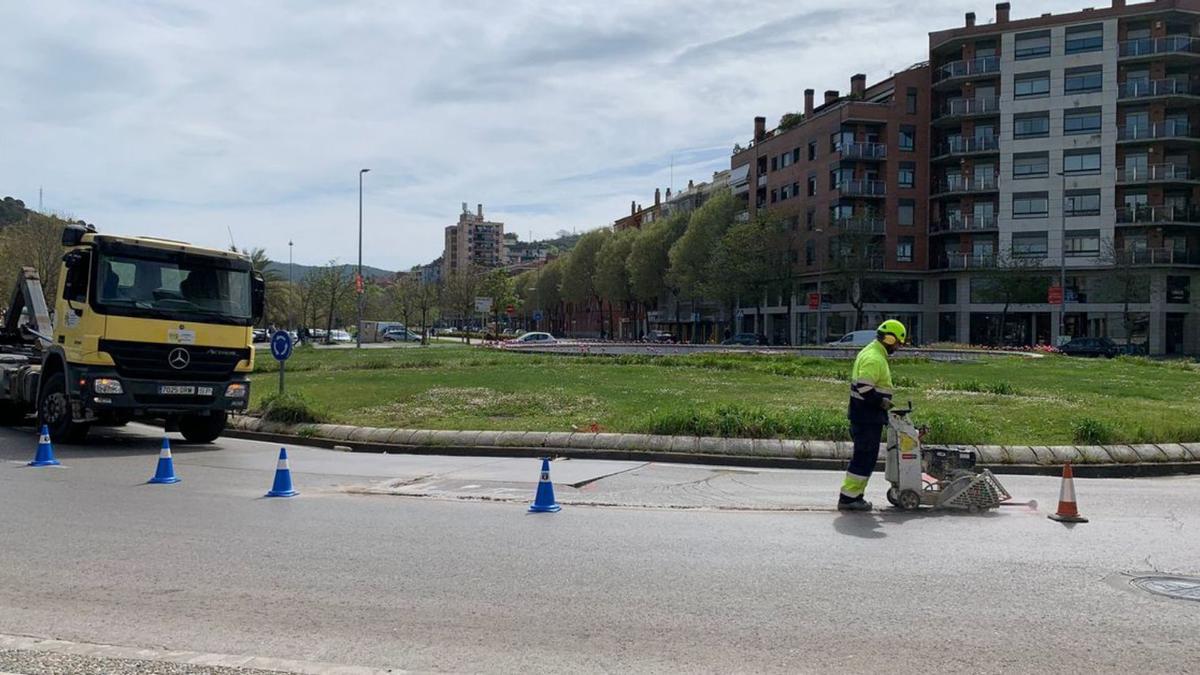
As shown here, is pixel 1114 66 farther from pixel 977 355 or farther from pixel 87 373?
pixel 87 373

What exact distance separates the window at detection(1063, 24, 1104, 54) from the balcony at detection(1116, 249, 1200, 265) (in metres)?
15.5

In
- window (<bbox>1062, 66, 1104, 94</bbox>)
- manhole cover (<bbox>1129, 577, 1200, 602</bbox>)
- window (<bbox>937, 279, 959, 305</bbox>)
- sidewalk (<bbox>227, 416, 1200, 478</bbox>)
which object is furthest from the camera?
window (<bbox>937, 279, 959, 305</bbox>)

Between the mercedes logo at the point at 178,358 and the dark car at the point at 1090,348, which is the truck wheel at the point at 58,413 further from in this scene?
the dark car at the point at 1090,348

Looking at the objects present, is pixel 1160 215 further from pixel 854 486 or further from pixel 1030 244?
pixel 854 486

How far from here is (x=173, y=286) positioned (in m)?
14.5

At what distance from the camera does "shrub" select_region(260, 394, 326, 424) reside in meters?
17.5

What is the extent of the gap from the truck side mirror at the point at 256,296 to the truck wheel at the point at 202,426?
1.97m

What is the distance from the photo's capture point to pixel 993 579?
22.4ft

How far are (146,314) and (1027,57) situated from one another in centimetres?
7167

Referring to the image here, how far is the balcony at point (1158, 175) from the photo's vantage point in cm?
6688

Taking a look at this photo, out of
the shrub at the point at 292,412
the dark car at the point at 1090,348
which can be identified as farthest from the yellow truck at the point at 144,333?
the dark car at the point at 1090,348

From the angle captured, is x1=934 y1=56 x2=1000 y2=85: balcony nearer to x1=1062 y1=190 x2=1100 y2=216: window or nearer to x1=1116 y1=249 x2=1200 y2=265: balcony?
x1=1062 y1=190 x2=1100 y2=216: window

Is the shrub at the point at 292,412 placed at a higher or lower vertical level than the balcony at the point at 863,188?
lower

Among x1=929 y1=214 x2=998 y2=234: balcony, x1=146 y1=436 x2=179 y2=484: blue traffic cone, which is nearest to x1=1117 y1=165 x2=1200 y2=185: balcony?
x1=929 y1=214 x2=998 y2=234: balcony
